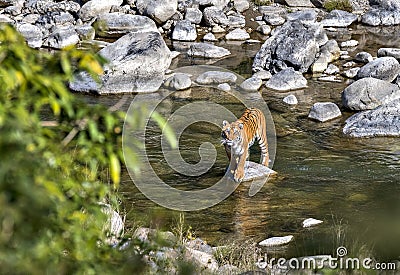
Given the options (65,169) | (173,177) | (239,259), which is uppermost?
(65,169)

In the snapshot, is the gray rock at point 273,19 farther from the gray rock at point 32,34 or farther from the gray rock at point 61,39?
the gray rock at point 32,34

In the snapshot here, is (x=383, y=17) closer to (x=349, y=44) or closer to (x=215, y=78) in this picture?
(x=349, y=44)

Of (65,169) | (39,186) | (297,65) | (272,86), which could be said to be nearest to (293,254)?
(65,169)

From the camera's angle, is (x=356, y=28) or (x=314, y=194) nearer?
(x=314, y=194)

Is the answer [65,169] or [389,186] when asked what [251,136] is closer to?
[389,186]

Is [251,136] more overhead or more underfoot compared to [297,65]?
more overhead

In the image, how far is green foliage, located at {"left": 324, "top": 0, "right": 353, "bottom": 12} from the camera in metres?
23.2

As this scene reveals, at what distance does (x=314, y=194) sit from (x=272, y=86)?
6.01 m

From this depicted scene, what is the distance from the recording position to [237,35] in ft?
65.8

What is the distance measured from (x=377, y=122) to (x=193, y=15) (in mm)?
9998

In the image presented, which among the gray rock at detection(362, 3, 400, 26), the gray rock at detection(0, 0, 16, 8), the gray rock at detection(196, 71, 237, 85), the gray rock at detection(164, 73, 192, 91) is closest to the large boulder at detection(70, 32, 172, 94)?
the gray rock at detection(164, 73, 192, 91)

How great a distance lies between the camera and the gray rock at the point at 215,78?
15.5 m

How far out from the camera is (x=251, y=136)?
1031cm

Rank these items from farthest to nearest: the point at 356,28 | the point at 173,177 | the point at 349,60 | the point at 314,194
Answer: the point at 356,28 → the point at 349,60 → the point at 173,177 → the point at 314,194
